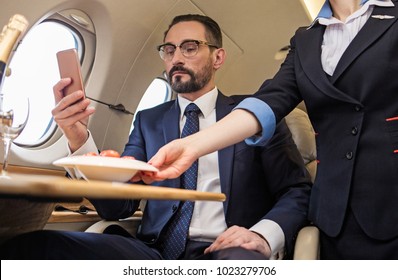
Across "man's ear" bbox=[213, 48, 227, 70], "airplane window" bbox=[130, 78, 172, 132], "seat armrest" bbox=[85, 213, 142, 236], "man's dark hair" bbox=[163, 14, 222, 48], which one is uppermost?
"man's dark hair" bbox=[163, 14, 222, 48]

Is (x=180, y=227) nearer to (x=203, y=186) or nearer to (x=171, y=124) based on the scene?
(x=203, y=186)

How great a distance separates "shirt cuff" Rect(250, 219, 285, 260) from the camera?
5.28 ft

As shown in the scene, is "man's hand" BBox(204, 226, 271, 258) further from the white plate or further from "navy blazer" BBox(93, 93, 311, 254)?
the white plate

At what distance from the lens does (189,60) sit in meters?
2.29

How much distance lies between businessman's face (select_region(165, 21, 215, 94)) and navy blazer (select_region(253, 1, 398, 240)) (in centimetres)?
76

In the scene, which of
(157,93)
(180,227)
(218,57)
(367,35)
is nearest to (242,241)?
(180,227)

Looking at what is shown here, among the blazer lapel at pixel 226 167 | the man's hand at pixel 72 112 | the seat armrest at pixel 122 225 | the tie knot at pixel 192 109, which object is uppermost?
the man's hand at pixel 72 112

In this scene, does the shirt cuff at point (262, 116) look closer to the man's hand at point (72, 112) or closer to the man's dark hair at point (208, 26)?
the man's hand at point (72, 112)

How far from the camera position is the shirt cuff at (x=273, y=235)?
5.28 ft

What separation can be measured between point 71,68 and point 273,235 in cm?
97

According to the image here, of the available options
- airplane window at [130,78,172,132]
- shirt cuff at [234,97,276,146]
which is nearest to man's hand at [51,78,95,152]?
shirt cuff at [234,97,276,146]

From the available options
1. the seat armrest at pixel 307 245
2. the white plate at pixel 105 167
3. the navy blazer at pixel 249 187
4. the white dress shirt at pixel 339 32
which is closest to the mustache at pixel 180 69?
the navy blazer at pixel 249 187

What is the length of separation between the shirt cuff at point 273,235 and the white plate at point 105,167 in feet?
2.38

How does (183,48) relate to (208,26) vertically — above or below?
below
